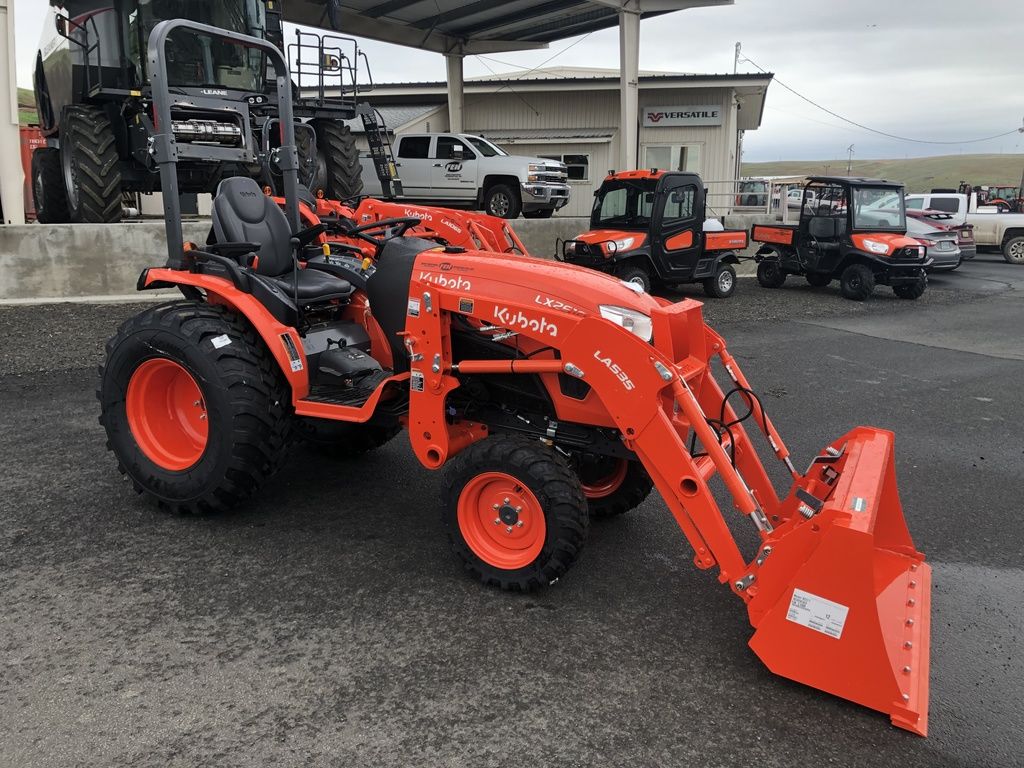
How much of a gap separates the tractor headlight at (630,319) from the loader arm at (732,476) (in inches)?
1.9

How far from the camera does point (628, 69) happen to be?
53.8ft

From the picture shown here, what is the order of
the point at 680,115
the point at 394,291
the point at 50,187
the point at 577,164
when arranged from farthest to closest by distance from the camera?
1. the point at 577,164
2. the point at 680,115
3. the point at 50,187
4. the point at 394,291

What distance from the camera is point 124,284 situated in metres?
9.58

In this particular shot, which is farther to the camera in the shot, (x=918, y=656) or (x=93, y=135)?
(x=93, y=135)

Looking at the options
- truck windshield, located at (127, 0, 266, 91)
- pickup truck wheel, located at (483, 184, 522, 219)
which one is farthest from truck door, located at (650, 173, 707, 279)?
truck windshield, located at (127, 0, 266, 91)

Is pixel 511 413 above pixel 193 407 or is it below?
above

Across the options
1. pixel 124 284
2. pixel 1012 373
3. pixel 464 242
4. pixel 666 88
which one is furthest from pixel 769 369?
pixel 666 88

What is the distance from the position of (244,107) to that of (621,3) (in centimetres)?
997

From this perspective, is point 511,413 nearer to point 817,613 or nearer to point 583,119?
point 817,613

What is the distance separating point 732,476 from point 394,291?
1.78m

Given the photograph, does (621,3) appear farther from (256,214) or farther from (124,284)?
(256,214)

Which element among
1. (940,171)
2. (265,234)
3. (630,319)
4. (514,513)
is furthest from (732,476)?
(940,171)

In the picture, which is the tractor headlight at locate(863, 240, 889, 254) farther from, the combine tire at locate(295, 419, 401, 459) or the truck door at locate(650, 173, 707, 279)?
the combine tire at locate(295, 419, 401, 459)

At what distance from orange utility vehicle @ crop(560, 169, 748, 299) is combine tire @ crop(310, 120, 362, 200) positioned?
3474 mm
